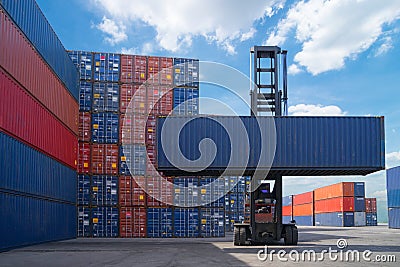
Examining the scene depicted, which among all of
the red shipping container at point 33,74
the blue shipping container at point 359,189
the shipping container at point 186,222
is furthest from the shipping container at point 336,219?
the red shipping container at point 33,74

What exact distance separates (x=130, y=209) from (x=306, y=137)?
1271 cm

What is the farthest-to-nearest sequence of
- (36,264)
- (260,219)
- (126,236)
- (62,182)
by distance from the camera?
(126,236) → (62,182) → (260,219) → (36,264)

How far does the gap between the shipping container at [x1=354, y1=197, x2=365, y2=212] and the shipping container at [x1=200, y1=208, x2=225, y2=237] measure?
113ft

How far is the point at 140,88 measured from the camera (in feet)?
94.3

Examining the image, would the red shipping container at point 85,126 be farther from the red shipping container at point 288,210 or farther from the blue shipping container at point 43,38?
the red shipping container at point 288,210

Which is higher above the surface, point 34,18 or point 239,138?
point 34,18

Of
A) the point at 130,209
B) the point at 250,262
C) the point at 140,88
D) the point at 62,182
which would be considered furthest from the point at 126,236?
the point at 250,262

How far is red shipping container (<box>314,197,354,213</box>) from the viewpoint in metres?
57.0

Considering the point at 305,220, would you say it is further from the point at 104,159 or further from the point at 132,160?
the point at 104,159

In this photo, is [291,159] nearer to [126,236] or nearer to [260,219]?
[260,219]

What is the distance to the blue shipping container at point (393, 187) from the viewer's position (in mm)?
44188

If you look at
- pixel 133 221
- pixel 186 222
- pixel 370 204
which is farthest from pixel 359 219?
pixel 133 221

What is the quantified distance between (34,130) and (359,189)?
4757cm

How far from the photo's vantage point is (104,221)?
27.5m
